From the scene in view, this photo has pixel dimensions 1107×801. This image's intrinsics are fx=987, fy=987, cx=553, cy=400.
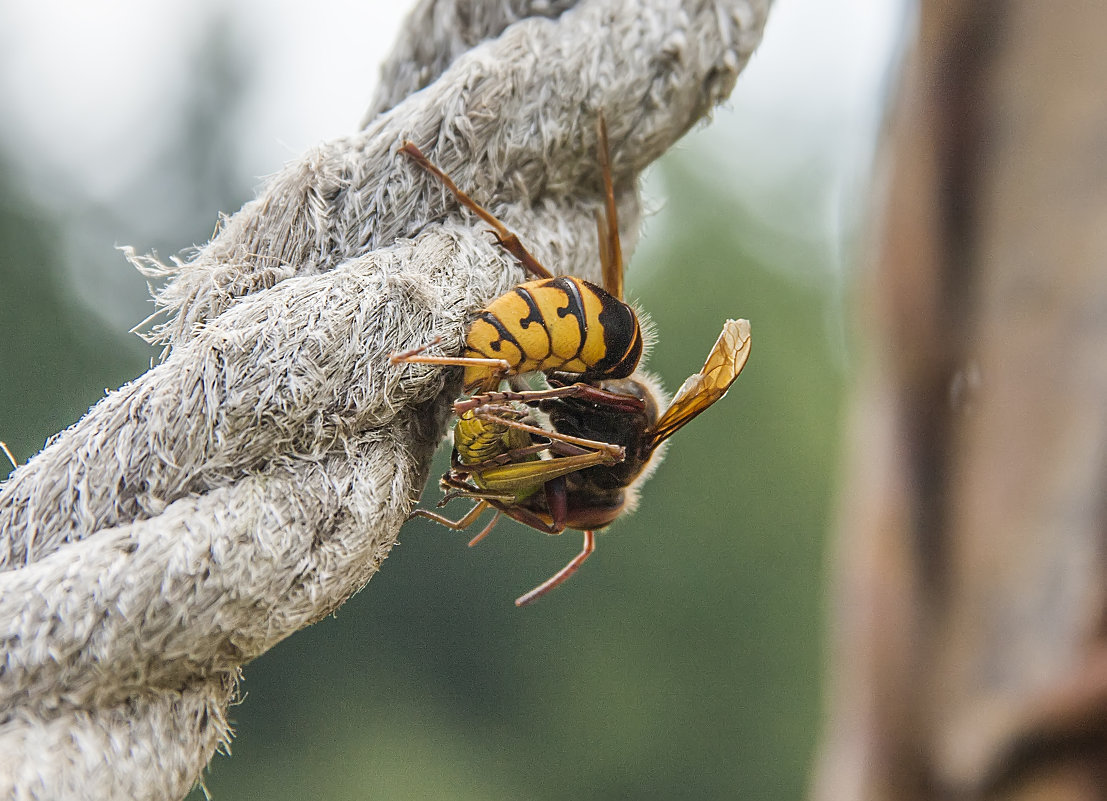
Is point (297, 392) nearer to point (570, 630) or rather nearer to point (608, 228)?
point (608, 228)

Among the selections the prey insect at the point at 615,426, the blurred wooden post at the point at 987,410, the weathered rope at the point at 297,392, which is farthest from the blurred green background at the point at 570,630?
the blurred wooden post at the point at 987,410

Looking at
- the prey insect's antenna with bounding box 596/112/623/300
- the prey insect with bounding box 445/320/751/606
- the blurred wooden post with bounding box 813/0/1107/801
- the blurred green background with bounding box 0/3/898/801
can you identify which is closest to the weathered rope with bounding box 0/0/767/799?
the prey insect's antenna with bounding box 596/112/623/300

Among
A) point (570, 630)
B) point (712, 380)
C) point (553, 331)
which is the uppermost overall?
point (553, 331)

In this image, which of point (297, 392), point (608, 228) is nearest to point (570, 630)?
point (608, 228)

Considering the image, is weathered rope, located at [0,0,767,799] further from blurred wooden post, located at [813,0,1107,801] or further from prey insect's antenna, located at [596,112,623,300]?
blurred wooden post, located at [813,0,1107,801]

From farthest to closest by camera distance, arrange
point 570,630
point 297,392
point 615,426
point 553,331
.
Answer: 1. point 570,630
2. point 615,426
3. point 553,331
4. point 297,392

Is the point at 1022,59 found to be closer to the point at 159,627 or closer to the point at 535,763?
the point at 159,627
